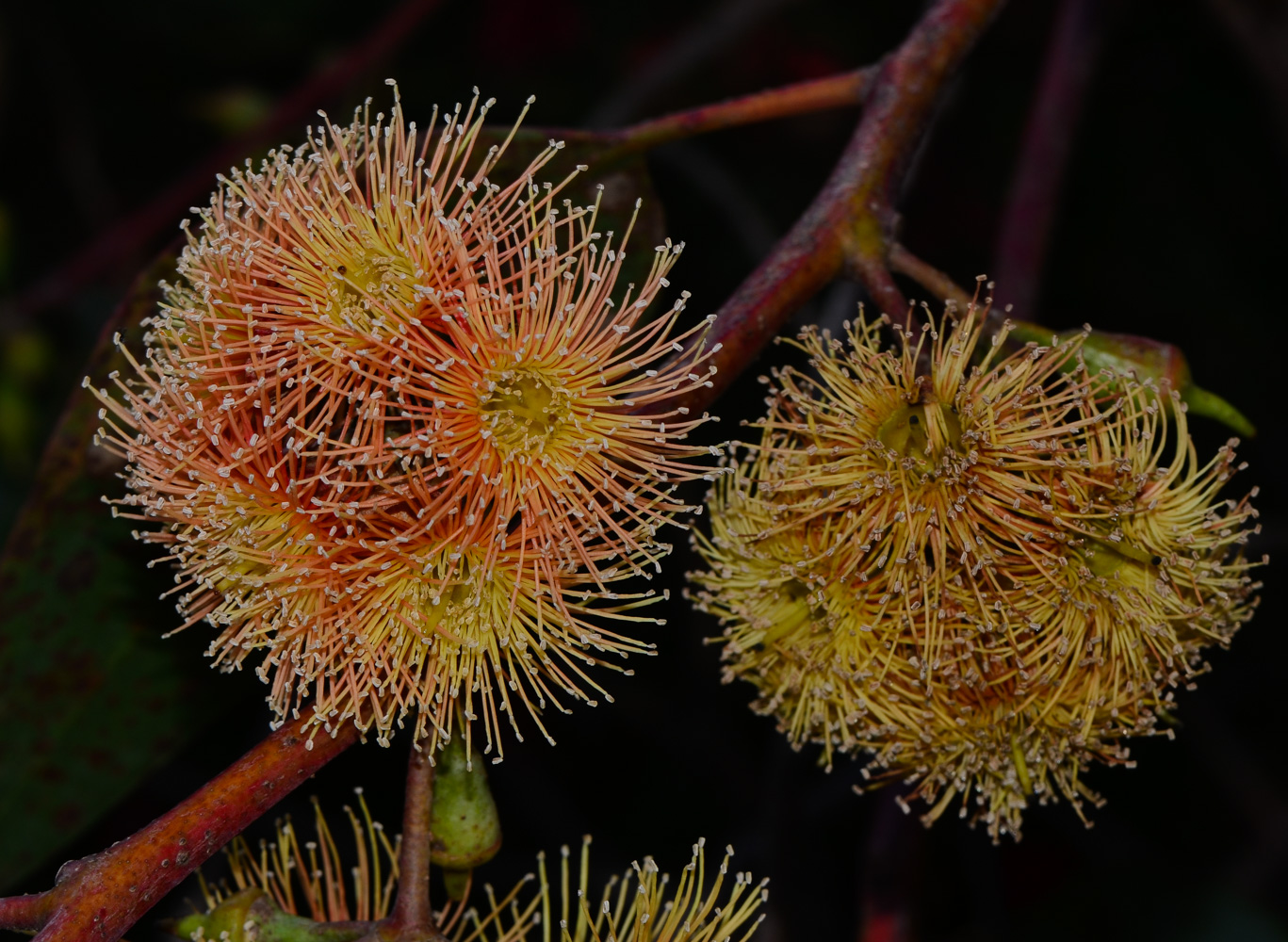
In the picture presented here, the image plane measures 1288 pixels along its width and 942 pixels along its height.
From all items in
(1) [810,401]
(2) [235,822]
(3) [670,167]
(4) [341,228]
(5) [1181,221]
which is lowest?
(2) [235,822]

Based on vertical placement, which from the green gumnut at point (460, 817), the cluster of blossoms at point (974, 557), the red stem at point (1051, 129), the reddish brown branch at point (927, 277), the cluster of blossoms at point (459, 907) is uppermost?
the red stem at point (1051, 129)

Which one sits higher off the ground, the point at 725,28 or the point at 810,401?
the point at 725,28

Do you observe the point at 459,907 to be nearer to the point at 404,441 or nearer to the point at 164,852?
the point at 164,852

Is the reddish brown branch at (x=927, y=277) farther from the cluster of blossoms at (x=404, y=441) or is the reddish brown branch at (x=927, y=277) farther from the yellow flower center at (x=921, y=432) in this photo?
the cluster of blossoms at (x=404, y=441)

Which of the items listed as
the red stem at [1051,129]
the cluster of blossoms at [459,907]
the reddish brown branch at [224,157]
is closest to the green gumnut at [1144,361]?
the cluster of blossoms at [459,907]

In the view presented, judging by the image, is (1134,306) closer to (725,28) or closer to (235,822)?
(725,28)

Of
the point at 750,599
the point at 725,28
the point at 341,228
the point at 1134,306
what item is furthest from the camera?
the point at 1134,306

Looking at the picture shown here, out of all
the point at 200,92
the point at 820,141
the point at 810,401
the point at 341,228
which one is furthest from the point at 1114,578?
the point at 200,92

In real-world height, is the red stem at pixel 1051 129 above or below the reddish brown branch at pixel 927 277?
above
